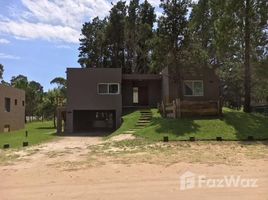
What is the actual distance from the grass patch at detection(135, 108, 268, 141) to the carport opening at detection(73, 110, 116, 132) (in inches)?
555

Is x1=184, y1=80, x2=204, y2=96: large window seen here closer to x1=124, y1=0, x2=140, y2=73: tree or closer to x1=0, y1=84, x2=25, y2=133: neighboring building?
x1=0, y1=84, x2=25, y2=133: neighboring building

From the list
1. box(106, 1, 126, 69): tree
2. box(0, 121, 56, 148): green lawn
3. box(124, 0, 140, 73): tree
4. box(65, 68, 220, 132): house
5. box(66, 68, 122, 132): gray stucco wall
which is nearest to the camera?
box(0, 121, 56, 148): green lawn

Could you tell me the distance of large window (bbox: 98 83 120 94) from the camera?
109ft

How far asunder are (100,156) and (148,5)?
127 ft

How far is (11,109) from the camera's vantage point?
38.7 m

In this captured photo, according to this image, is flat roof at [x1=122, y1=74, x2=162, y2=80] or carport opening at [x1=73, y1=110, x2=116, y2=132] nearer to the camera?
flat roof at [x1=122, y1=74, x2=162, y2=80]

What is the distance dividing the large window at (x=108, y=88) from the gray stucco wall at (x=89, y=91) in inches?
10.5

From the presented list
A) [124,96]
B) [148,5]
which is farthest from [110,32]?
[124,96]

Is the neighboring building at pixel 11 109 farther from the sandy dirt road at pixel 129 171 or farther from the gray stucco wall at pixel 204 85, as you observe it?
the sandy dirt road at pixel 129 171

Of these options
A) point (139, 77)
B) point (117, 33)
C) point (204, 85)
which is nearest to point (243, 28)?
point (204, 85)

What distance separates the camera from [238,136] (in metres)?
19.8

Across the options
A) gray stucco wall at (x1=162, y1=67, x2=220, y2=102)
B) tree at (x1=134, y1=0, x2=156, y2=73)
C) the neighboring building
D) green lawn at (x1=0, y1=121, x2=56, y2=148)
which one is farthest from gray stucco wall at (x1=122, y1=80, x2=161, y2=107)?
tree at (x1=134, y1=0, x2=156, y2=73)

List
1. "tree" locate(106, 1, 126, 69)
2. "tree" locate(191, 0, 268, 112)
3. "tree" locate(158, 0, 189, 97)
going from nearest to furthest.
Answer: "tree" locate(191, 0, 268, 112)
"tree" locate(158, 0, 189, 97)
"tree" locate(106, 1, 126, 69)

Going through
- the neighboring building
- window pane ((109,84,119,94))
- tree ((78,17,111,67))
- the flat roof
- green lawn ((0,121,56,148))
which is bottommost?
green lawn ((0,121,56,148))
